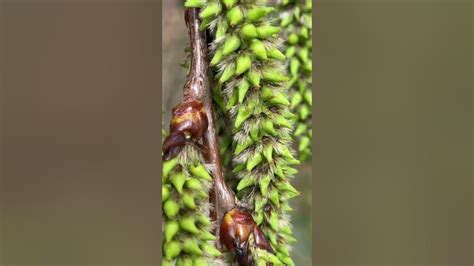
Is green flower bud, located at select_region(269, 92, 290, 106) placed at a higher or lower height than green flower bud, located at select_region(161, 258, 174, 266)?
higher

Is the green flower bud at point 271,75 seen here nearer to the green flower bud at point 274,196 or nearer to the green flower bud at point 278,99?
the green flower bud at point 278,99

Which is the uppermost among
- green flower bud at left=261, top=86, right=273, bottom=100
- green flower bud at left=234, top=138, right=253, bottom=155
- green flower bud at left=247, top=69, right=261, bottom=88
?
green flower bud at left=247, top=69, right=261, bottom=88

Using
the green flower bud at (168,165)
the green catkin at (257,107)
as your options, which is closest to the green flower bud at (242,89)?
the green catkin at (257,107)

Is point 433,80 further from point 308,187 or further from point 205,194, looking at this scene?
point 205,194

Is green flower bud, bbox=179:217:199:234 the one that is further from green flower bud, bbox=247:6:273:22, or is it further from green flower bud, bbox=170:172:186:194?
green flower bud, bbox=247:6:273:22

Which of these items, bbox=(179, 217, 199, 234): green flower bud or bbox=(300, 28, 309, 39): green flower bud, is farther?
bbox=(300, 28, 309, 39): green flower bud

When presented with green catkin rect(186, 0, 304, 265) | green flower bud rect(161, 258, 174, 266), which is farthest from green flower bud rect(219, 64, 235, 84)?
green flower bud rect(161, 258, 174, 266)

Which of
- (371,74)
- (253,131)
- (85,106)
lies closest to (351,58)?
(371,74)
